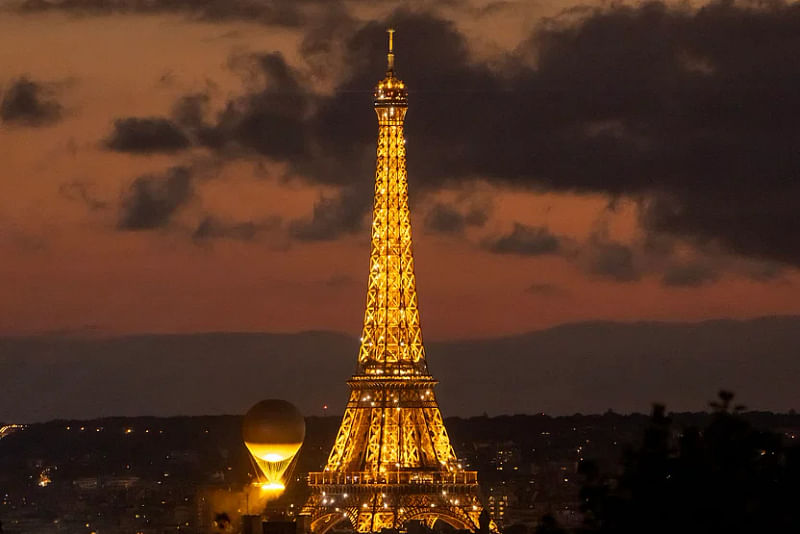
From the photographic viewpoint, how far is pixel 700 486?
154ft

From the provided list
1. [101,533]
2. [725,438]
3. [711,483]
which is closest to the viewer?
[711,483]

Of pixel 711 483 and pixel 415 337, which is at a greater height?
pixel 415 337

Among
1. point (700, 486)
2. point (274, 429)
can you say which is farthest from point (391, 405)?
point (700, 486)

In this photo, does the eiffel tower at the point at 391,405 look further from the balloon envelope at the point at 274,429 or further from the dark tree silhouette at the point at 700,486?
the dark tree silhouette at the point at 700,486

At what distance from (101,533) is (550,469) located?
1437 inches

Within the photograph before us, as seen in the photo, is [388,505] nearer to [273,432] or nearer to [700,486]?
[273,432]

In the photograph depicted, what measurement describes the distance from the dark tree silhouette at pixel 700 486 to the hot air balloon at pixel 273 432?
62.7 metres

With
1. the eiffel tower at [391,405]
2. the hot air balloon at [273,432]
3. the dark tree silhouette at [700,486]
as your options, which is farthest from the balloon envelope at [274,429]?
the dark tree silhouette at [700,486]

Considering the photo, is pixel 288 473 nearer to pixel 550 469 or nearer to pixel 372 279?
pixel 372 279

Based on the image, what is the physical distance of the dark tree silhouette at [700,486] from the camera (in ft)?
151

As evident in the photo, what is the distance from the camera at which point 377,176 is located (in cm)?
11175

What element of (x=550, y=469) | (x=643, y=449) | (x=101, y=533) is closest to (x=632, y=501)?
(x=643, y=449)

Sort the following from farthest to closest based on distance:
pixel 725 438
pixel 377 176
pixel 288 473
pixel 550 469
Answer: pixel 550 469, pixel 288 473, pixel 377 176, pixel 725 438

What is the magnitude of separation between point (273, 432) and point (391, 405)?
15.8ft
